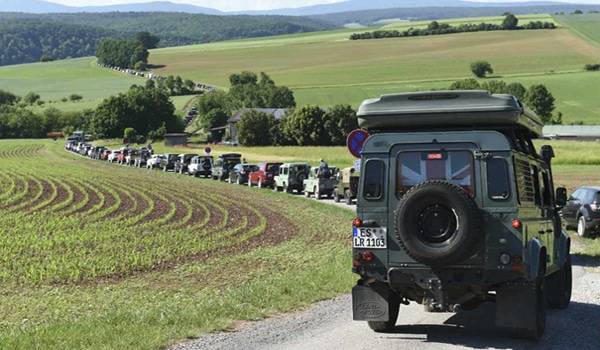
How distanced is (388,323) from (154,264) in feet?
32.3

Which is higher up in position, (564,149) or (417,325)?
(417,325)

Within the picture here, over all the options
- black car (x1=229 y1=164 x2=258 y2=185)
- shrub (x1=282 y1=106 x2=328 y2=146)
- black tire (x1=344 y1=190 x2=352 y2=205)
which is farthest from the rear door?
shrub (x1=282 y1=106 x2=328 y2=146)

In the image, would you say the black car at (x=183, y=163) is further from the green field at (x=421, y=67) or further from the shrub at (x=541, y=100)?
the shrub at (x=541, y=100)

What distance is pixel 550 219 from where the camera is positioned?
13289 mm

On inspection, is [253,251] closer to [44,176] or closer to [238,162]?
[238,162]

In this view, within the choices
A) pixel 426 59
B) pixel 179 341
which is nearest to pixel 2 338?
pixel 179 341

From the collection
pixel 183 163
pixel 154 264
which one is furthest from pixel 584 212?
pixel 183 163

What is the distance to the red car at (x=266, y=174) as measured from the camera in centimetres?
5028

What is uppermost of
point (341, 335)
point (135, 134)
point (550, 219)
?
point (550, 219)

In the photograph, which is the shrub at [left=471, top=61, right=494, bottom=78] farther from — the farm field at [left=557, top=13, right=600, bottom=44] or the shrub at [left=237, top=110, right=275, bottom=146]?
the shrub at [left=237, top=110, right=275, bottom=146]

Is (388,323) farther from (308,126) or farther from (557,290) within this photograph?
(308,126)

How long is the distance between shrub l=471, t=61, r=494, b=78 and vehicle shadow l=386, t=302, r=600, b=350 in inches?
5250

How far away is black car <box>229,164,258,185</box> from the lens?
5419cm

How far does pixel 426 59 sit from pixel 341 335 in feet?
500
